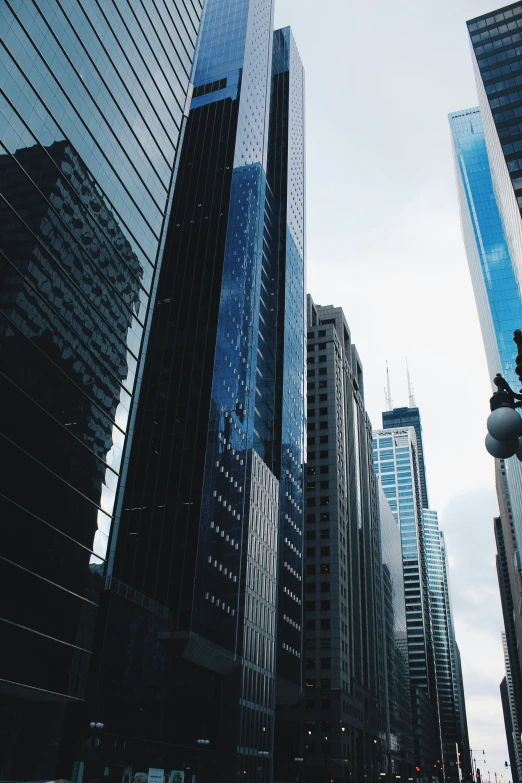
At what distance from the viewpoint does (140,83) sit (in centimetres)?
6394

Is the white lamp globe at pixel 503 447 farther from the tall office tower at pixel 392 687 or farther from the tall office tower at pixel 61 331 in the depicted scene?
the tall office tower at pixel 392 687

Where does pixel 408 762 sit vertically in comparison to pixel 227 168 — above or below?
below

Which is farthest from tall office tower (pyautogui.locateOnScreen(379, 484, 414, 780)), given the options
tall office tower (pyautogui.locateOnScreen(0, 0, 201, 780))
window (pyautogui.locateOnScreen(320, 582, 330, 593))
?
tall office tower (pyautogui.locateOnScreen(0, 0, 201, 780))

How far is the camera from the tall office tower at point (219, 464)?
64.1 metres

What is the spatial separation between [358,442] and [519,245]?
8350 centimetres

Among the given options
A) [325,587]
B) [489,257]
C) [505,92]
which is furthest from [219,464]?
[489,257]

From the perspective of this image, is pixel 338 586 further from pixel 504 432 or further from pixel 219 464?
pixel 504 432

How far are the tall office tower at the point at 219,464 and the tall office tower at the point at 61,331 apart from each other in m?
10.6

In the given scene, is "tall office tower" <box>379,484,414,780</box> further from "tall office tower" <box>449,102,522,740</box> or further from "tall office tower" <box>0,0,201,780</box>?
"tall office tower" <box>0,0,201,780</box>

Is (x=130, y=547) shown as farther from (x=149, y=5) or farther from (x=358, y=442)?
(x=358, y=442)

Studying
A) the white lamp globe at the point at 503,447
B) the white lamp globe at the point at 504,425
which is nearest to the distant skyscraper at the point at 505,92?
the white lamp globe at the point at 503,447

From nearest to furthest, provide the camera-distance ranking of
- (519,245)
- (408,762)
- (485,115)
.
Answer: (519,245), (485,115), (408,762)

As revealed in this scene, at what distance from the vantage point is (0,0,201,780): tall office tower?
138ft

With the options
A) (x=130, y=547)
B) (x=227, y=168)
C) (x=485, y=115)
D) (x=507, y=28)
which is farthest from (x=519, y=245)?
(x=130, y=547)
